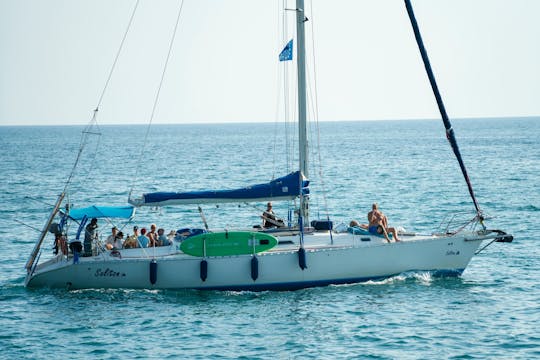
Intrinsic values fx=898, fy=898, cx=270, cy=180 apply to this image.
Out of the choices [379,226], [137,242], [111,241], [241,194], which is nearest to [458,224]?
[379,226]

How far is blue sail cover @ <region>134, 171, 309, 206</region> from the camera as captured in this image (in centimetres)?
2978

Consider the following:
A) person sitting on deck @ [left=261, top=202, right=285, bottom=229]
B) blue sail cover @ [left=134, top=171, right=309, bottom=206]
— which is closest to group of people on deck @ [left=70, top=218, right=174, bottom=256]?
blue sail cover @ [left=134, top=171, right=309, bottom=206]

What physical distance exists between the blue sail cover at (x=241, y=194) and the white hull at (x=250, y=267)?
156cm

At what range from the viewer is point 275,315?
26953 millimetres

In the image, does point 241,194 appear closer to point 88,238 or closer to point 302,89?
point 302,89

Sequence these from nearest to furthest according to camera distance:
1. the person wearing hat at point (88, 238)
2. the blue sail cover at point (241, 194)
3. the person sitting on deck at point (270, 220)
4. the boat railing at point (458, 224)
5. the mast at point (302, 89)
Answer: the person wearing hat at point (88, 238) < the blue sail cover at point (241, 194) < the mast at point (302, 89) < the boat railing at point (458, 224) < the person sitting on deck at point (270, 220)

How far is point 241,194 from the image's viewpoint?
98.2 feet

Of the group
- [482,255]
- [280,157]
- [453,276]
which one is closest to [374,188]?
[482,255]

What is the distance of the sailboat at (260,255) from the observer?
94.9 feet

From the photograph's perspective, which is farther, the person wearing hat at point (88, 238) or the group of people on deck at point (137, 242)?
the group of people on deck at point (137, 242)

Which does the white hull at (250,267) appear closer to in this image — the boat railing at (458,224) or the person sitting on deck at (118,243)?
the person sitting on deck at (118,243)

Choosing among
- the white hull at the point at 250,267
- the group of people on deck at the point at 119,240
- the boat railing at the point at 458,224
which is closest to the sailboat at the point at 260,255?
the white hull at the point at 250,267

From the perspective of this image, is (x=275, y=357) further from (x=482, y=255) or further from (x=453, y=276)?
(x=482, y=255)

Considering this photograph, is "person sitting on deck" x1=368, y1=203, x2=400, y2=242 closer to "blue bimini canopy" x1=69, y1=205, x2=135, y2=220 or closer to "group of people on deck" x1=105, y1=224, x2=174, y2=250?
"group of people on deck" x1=105, y1=224, x2=174, y2=250
